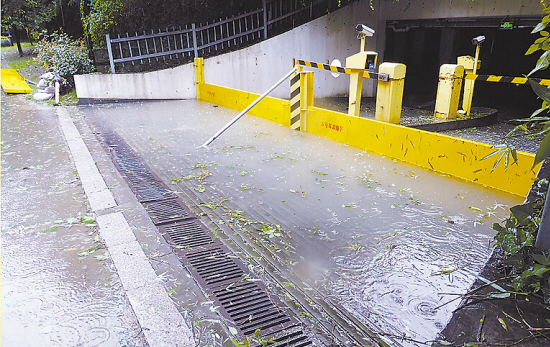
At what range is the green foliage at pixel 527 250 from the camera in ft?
6.17

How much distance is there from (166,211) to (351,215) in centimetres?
207

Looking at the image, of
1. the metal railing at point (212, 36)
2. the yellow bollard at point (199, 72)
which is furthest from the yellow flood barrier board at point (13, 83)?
the yellow bollard at point (199, 72)

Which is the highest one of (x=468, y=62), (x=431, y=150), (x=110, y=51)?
(x=110, y=51)

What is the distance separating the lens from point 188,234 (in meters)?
3.87

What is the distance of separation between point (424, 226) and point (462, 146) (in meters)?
1.63

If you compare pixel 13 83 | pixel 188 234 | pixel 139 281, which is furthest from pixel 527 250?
pixel 13 83

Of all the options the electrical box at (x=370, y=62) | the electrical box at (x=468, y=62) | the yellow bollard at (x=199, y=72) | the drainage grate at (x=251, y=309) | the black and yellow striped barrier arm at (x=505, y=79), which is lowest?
the drainage grate at (x=251, y=309)

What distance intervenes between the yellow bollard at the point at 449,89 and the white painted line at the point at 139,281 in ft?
22.6

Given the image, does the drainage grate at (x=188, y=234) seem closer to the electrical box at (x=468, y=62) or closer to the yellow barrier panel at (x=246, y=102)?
the yellow barrier panel at (x=246, y=102)

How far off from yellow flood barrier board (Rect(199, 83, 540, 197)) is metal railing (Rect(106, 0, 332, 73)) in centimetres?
527

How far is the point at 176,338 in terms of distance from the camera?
250 centimetres

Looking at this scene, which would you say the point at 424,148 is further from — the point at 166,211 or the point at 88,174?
the point at 88,174

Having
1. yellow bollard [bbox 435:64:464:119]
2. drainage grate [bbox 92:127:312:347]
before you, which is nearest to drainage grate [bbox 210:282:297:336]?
drainage grate [bbox 92:127:312:347]

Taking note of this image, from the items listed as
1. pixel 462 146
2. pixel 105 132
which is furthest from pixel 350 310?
A: pixel 105 132
